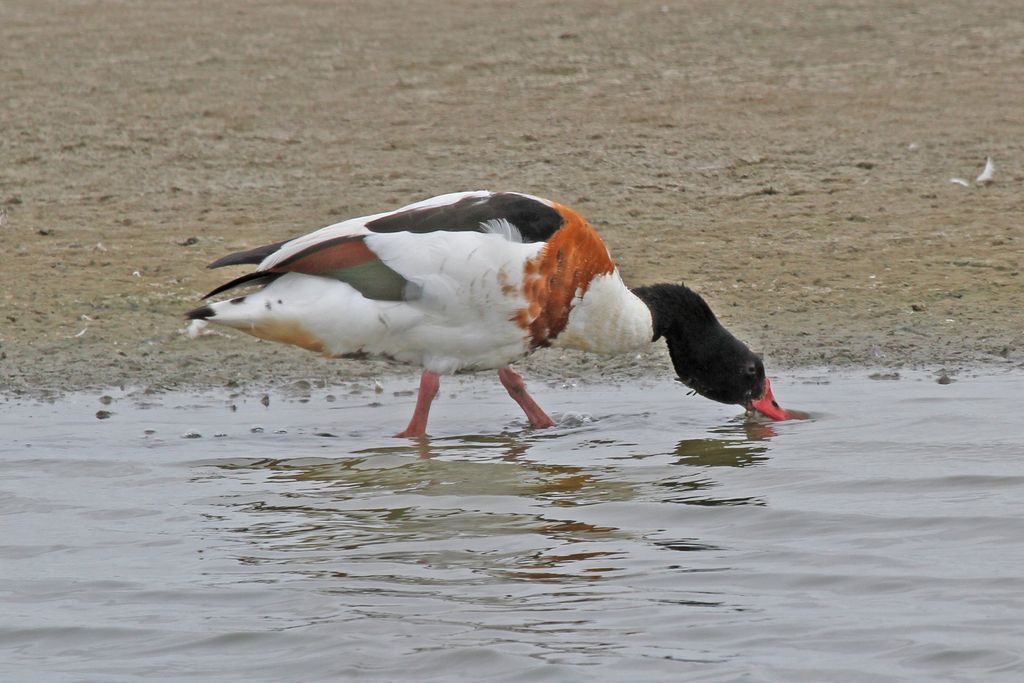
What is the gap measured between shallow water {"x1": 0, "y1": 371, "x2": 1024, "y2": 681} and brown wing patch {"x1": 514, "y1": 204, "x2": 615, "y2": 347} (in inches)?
21.1

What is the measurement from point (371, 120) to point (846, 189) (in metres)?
3.52

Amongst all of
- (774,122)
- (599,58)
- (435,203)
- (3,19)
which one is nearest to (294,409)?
(435,203)

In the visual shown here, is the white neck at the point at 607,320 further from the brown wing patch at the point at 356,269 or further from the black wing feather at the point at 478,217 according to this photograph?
the brown wing patch at the point at 356,269

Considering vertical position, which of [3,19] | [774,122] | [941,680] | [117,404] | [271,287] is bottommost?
[941,680]

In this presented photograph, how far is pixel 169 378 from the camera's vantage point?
817 cm

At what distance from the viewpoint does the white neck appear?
7.10 meters

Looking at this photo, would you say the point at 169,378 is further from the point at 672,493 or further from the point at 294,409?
the point at 672,493

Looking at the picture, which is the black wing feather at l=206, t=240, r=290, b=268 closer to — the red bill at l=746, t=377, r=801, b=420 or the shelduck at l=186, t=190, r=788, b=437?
the shelduck at l=186, t=190, r=788, b=437

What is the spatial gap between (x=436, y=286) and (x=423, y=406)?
0.66m

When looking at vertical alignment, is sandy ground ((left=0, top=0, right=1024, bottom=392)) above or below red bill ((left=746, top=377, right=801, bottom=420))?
above

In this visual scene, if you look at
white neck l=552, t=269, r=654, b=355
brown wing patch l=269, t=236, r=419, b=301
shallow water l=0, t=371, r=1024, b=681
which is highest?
brown wing patch l=269, t=236, r=419, b=301

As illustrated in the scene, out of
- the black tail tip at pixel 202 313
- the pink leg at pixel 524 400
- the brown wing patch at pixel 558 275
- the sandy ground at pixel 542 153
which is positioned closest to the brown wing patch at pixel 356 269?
the black tail tip at pixel 202 313

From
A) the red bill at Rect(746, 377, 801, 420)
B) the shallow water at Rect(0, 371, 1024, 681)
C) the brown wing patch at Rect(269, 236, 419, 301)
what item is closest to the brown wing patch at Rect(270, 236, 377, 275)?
the brown wing patch at Rect(269, 236, 419, 301)

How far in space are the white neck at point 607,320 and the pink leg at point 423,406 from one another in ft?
1.83
